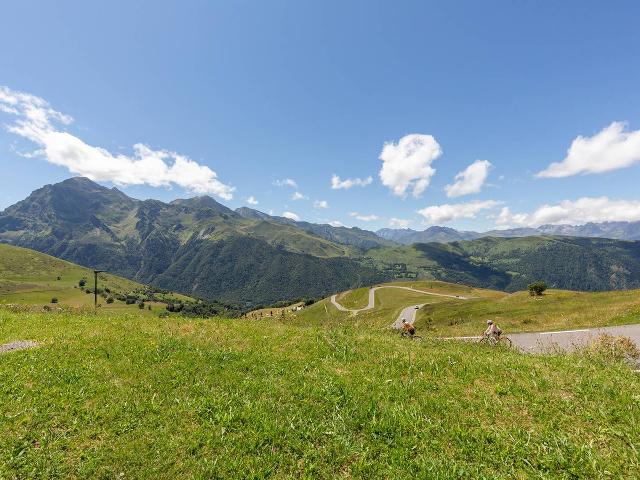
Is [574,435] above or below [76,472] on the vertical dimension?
above

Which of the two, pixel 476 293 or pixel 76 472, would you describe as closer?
pixel 76 472

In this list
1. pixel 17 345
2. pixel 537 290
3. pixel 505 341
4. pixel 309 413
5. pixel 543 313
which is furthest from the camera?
pixel 537 290

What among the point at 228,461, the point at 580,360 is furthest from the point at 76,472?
the point at 580,360

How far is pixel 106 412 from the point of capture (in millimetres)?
9680

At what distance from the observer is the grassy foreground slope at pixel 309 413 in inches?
304

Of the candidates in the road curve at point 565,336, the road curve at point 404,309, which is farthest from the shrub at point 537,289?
the road curve at point 565,336

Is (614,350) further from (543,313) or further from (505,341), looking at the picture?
(543,313)

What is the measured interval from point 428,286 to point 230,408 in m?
165

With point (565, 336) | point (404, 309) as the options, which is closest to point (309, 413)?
point (565, 336)

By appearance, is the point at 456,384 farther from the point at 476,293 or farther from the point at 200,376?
the point at 476,293

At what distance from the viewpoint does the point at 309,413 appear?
32.0ft

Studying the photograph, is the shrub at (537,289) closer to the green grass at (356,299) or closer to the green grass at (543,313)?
the green grass at (543,313)

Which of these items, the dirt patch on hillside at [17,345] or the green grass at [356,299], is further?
the green grass at [356,299]

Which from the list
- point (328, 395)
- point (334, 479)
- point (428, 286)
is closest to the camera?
point (334, 479)
